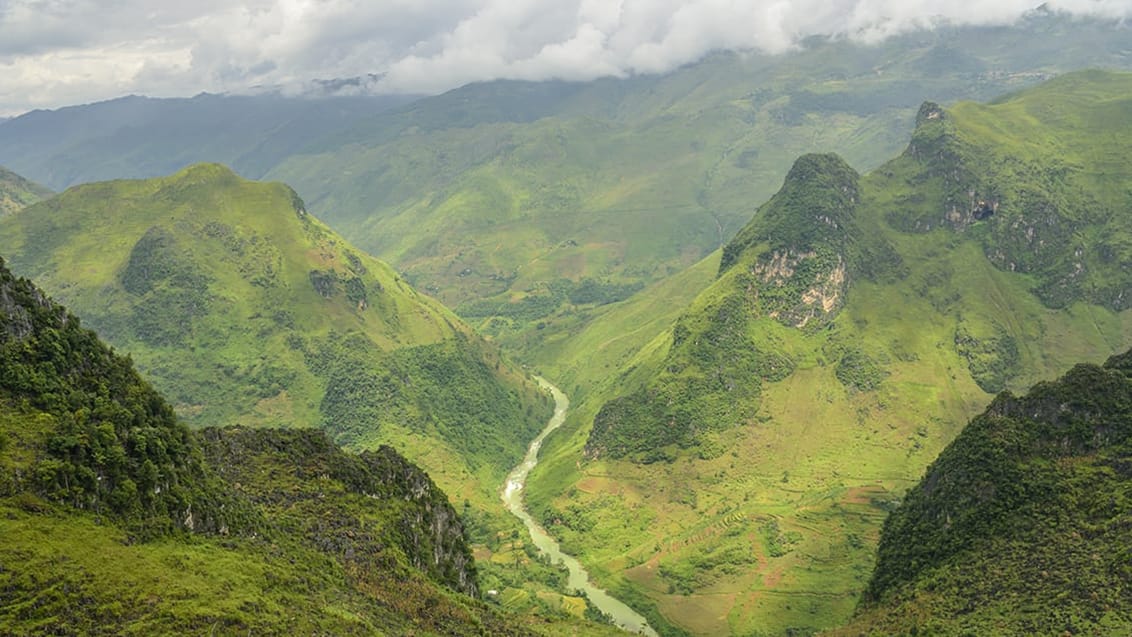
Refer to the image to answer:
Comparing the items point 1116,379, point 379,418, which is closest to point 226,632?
point 1116,379

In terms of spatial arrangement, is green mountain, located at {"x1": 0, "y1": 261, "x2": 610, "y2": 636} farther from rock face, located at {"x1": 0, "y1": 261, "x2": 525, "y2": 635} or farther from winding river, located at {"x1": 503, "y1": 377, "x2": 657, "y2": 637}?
winding river, located at {"x1": 503, "y1": 377, "x2": 657, "y2": 637}

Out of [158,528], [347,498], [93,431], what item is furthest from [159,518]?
[347,498]

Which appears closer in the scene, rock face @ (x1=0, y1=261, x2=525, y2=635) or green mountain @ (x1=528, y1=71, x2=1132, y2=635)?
rock face @ (x1=0, y1=261, x2=525, y2=635)

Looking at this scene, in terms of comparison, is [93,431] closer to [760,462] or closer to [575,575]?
[575,575]

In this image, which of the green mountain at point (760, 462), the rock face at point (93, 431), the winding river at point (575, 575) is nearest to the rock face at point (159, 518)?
the rock face at point (93, 431)

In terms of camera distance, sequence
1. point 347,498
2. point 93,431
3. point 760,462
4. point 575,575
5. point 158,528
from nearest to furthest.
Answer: point 93,431, point 158,528, point 347,498, point 575,575, point 760,462

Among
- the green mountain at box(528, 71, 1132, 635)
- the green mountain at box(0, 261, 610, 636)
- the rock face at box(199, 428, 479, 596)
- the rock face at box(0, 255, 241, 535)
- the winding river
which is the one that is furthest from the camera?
the green mountain at box(528, 71, 1132, 635)

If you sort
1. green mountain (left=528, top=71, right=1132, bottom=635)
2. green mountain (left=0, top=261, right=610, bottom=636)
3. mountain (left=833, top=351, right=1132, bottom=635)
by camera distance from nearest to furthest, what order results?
1. green mountain (left=0, top=261, right=610, bottom=636)
2. mountain (left=833, top=351, right=1132, bottom=635)
3. green mountain (left=528, top=71, right=1132, bottom=635)

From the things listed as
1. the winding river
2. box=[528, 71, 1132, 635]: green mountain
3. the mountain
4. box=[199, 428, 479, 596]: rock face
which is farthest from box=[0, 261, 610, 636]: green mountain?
box=[528, 71, 1132, 635]: green mountain
